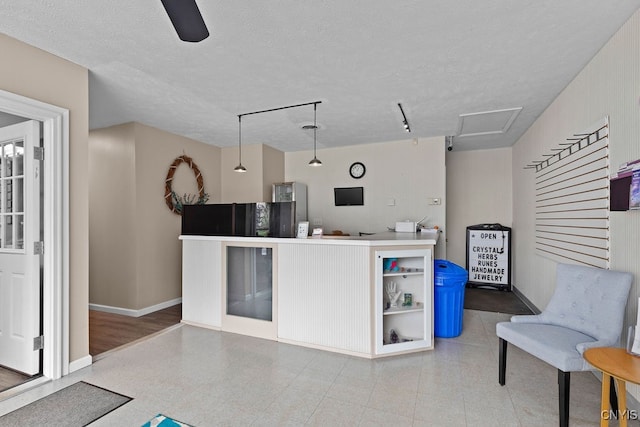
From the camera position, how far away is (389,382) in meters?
2.48

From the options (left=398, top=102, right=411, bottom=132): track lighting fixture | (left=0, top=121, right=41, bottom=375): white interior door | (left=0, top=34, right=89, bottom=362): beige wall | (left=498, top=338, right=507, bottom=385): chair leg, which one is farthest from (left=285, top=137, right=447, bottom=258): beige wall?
(left=0, top=121, right=41, bottom=375): white interior door

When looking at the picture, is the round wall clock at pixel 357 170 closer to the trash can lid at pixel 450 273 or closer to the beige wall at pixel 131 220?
the trash can lid at pixel 450 273

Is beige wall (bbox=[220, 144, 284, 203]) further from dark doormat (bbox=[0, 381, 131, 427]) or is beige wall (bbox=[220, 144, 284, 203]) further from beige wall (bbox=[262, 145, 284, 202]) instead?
dark doormat (bbox=[0, 381, 131, 427])

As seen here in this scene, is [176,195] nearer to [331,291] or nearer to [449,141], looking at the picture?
[331,291]

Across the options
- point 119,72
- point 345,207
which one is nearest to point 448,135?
point 345,207

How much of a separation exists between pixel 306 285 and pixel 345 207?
9.58 ft

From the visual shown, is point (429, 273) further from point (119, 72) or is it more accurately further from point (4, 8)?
point (4, 8)

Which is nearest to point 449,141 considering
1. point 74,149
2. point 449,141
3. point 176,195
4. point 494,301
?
point 449,141

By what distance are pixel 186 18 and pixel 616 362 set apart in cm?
271

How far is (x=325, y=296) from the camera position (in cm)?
306

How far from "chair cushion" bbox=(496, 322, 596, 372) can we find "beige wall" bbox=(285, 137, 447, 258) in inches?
113

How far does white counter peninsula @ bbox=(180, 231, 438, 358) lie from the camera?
2920 millimetres

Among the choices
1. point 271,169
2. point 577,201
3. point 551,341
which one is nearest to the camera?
point 551,341

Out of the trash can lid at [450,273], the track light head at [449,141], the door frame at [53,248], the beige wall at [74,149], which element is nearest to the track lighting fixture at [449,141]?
the track light head at [449,141]
